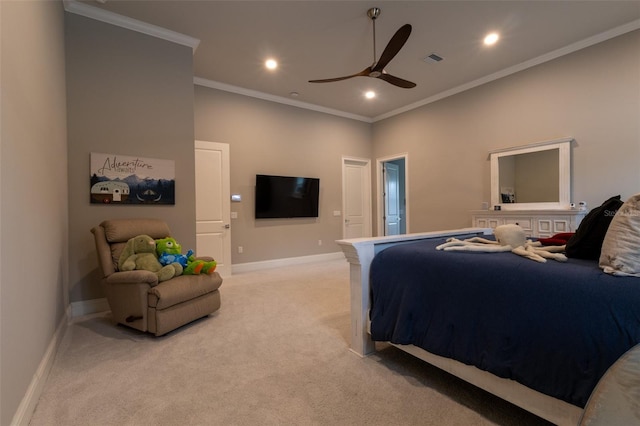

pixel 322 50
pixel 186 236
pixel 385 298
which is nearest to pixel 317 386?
pixel 385 298

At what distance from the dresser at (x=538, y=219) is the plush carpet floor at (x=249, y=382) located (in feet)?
10.2

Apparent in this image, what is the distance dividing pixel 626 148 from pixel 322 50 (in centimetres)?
386

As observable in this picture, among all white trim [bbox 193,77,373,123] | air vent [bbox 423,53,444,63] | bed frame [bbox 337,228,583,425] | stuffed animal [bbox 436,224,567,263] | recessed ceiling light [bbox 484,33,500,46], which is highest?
recessed ceiling light [bbox 484,33,500,46]

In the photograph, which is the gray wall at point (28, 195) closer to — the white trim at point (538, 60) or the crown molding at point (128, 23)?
the crown molding at point (128, 23)

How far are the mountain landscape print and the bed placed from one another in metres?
2.57

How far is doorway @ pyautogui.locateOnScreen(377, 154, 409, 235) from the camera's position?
6.63 metres

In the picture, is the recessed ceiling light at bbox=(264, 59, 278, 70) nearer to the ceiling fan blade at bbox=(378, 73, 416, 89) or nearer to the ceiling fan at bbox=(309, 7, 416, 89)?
the ceiling fan at bbox=(309, 7, 416, 89)

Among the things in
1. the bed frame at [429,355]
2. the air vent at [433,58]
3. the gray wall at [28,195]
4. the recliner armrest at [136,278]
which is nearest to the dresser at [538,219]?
the bed frame at [429,355]

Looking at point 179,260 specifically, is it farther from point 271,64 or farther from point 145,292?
point 271,64

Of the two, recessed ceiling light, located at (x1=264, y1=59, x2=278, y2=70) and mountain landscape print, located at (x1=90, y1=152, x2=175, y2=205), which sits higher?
recessed ceiling light, located at (x1=264, y1=59, x2=278, y2=70)

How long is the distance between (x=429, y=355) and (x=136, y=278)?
2.29 metres

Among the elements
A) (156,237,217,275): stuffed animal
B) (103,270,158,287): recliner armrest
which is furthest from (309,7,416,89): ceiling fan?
(103,270,158,287): recliner armrest

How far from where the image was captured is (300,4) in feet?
9.87

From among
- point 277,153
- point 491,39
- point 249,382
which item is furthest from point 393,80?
point 249,382
